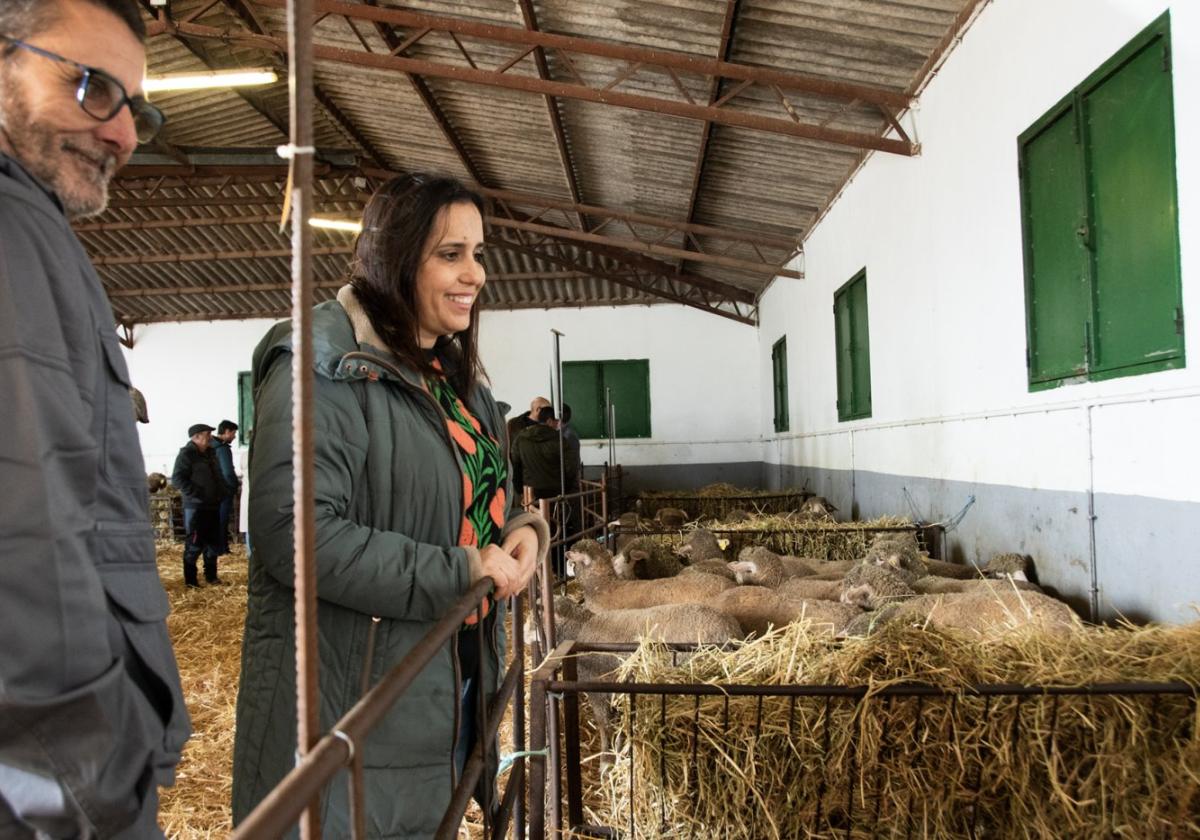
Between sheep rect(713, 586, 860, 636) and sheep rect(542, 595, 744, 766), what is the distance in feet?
0.73

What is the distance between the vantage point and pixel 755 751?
2.09 meters

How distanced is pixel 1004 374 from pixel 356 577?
4687 millimetres

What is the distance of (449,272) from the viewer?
1.63 meters

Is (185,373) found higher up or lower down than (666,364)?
higher up

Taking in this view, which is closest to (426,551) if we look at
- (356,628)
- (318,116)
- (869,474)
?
(356,628)

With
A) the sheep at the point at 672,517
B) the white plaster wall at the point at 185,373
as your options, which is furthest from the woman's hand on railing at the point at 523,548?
the white plaster wall at the point at 185,373

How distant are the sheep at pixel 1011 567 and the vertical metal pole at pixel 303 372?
4522mm

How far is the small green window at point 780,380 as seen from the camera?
14.0 m

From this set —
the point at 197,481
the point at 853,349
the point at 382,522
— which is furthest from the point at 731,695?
the point at 197,481

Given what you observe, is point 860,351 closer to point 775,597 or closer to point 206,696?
point 775,597

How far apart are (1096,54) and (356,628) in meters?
4.21

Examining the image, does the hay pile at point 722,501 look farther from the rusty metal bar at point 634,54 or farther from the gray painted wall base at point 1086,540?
the rusty metal bar at point 634,54

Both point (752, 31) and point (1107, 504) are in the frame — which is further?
point (752, 31)

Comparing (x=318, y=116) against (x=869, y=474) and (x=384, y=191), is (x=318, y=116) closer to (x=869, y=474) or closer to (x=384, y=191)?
(x=869, y=474)
